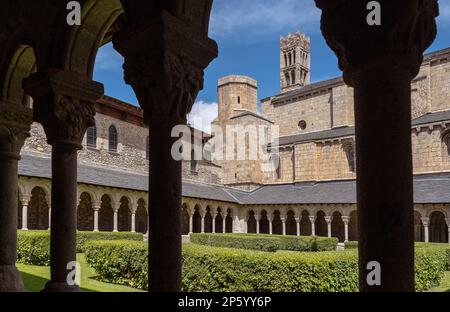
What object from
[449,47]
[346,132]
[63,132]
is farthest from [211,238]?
[449,47]

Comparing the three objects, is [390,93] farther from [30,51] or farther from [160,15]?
[30,51]

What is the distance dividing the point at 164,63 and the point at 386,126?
5.62 ft

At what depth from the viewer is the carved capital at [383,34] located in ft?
6.77

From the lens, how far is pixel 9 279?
17.5ft

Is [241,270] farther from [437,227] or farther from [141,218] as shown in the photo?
[437,227]

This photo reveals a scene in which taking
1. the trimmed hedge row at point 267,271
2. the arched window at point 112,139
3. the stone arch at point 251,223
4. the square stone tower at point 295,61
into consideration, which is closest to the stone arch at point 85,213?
the arched window at point 112,139

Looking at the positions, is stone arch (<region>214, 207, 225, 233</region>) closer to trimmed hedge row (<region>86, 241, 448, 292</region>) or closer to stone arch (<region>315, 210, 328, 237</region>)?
stone arch (<region>315, 210, 328, 237</region>)

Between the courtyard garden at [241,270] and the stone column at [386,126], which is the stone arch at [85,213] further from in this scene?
the stone column at [386,126]

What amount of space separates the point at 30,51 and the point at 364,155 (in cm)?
508

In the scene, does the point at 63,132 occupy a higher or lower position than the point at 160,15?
lower

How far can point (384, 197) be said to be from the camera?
6.75 feet

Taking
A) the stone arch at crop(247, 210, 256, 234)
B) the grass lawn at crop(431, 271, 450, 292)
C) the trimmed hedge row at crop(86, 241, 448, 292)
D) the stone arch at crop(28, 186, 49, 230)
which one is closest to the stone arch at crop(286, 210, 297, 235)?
the stone arch at crop(247, 210, 256, 234)

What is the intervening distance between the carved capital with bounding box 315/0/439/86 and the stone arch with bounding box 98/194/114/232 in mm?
22995
